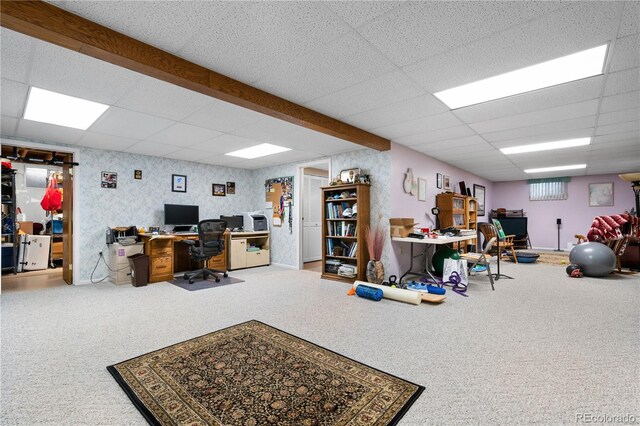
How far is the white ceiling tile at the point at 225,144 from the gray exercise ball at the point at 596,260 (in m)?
5.90

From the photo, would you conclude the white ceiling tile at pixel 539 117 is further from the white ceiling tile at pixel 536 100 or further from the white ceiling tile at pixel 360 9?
the white ceiling tile at pixel 360 9

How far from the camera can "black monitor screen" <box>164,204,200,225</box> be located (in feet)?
18.6

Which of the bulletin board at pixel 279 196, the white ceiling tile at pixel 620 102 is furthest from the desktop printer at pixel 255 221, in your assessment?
the white ceiling tile at pixel 620 102

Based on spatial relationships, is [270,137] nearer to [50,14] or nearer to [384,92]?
[384,92]

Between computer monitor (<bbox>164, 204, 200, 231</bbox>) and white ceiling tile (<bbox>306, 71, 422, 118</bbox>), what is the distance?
12.3 feet

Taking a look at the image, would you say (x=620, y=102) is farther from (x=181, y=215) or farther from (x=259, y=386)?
(x=181, y=215)

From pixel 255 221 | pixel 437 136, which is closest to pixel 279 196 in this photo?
pixel 255 221

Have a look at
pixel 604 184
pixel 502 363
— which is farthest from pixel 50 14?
pixel 604 184

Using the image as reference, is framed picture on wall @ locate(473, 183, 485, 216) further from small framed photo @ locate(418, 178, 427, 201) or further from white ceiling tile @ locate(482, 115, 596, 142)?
white ceiling tile @ locate(482, 115, 596, 142)

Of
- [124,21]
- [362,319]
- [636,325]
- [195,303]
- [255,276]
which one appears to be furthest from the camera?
[255,276]

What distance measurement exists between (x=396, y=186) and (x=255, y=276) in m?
2.96

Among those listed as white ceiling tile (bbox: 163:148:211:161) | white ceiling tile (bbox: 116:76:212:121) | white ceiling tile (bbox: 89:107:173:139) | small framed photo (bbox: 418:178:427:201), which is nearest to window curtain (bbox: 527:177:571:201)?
small framed photo (bbox: 418:178:427:201)

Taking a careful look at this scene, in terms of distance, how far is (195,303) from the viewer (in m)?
3.73

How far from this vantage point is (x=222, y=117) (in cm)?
361
